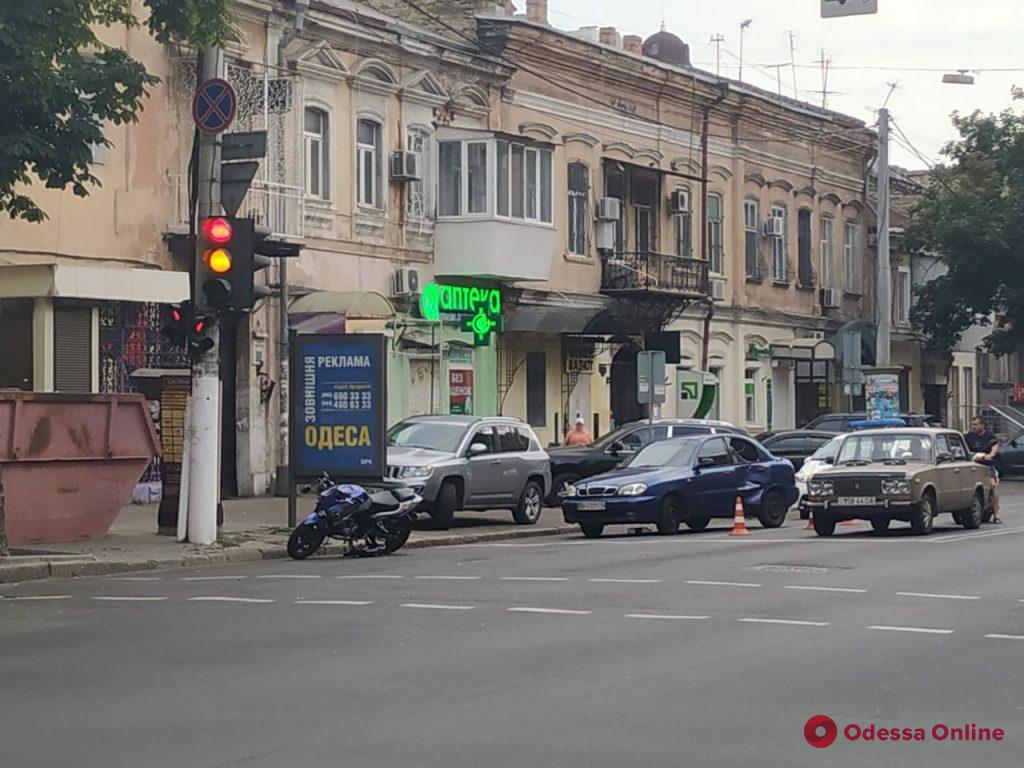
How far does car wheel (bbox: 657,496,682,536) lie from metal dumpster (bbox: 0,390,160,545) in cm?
711

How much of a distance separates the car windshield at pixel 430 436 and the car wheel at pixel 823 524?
17.4 ft

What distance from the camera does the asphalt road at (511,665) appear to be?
8570 mm

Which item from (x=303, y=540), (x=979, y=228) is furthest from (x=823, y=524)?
(x=979, y=228)

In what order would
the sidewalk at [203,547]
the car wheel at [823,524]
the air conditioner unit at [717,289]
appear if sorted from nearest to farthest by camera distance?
the sidewalk at [203,547] < the car wheel at [823,524] < the air conditioner unit at [717,289]

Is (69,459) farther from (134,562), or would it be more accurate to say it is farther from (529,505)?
(529,505)

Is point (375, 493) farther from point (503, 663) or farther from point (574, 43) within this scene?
point (574, 43)

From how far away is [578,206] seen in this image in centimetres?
4062

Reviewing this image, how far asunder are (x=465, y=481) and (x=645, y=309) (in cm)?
1681

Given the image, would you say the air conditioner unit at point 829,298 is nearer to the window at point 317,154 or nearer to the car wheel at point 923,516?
the window at point 317,154

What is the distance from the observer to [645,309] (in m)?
42.1

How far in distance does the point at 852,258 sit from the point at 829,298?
3270 millimetres

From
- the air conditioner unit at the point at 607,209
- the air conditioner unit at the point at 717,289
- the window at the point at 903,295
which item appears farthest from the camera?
the window at the point at 903,295

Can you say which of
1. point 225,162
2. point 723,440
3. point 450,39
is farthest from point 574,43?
point 225,162

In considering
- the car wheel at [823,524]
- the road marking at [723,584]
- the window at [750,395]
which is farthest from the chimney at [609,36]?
the road marking at [723,584]
